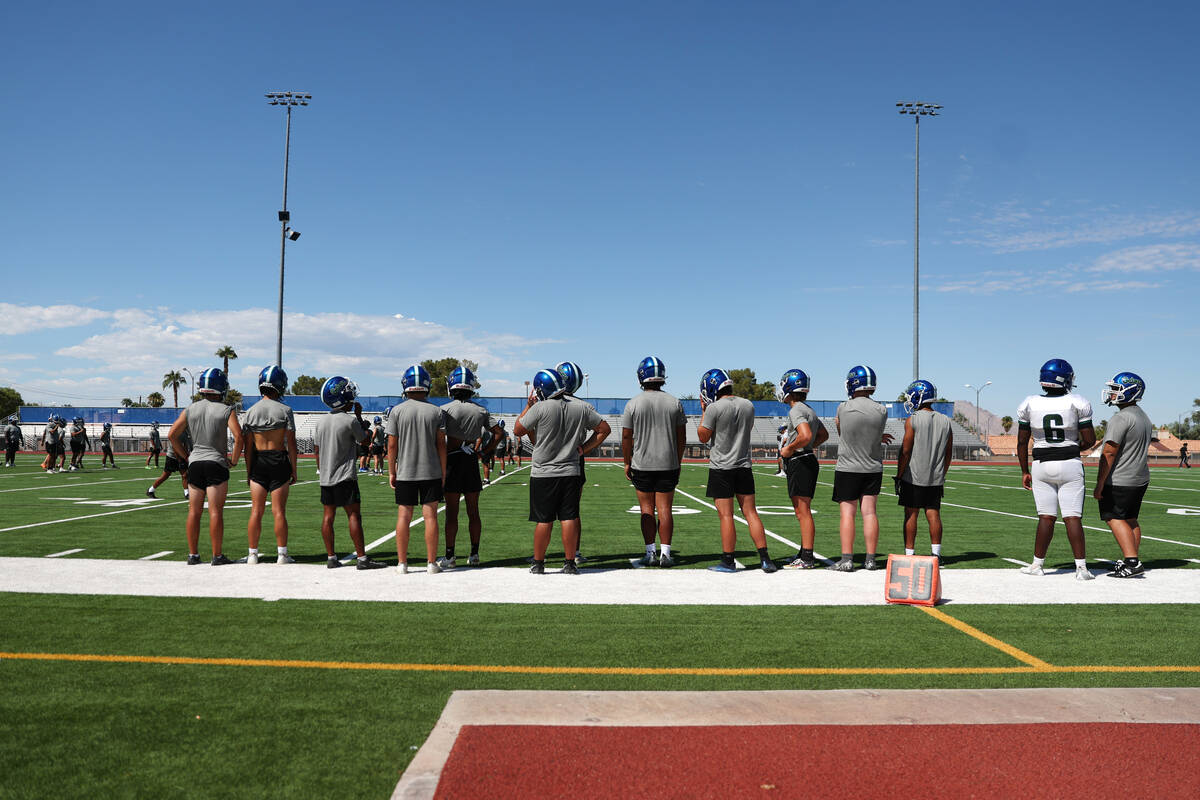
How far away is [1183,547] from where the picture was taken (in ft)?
33.4

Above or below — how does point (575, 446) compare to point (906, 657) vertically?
above

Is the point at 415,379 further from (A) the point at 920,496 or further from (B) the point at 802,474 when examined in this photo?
(A) the point at 920,496

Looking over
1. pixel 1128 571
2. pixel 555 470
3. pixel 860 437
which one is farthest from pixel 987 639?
pixel 555 470

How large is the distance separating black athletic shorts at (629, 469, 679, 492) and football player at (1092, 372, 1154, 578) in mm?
4180

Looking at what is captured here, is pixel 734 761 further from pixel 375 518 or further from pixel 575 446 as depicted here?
pixel 375 518

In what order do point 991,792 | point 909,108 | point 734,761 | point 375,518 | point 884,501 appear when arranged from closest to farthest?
point 991,792
point 734,761
point 375,518
point 884,501
point 909,108

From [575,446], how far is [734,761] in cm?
481

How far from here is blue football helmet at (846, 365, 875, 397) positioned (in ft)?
27.9

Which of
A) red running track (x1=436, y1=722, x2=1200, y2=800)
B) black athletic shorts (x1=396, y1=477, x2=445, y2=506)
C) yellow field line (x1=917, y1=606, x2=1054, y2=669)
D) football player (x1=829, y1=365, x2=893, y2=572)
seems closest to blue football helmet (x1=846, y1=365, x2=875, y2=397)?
football player (x1=829, y1=365, x2=893, y2=572)

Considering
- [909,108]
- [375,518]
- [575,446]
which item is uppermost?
[909,108]

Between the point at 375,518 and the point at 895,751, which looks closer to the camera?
the point at 895,751

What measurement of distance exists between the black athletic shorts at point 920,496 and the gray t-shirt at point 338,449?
5579mm

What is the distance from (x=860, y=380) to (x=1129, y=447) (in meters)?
2.65

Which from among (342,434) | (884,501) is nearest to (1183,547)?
(884,501)
